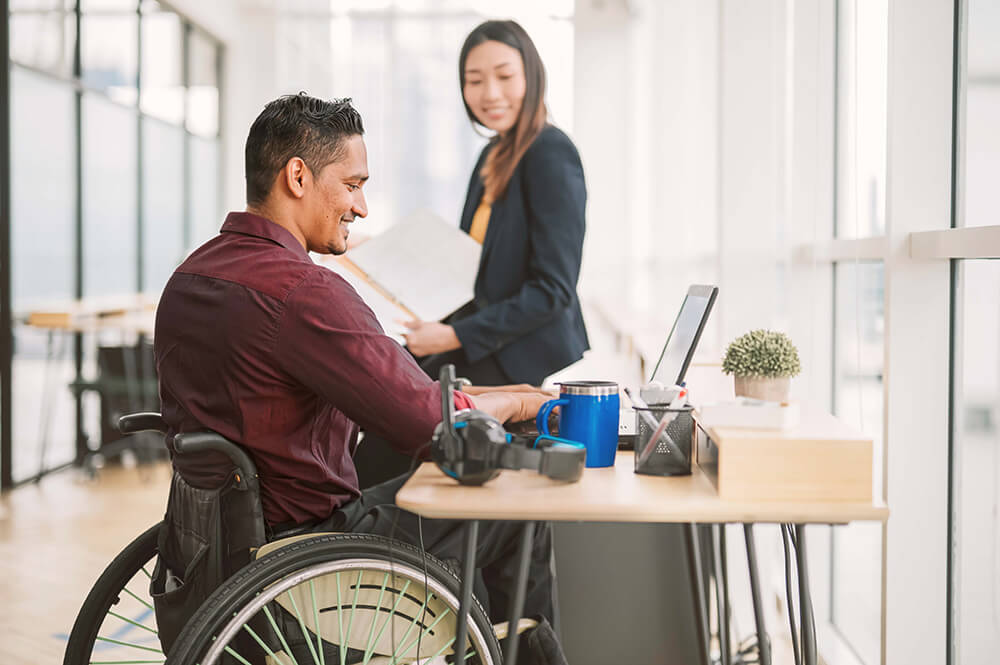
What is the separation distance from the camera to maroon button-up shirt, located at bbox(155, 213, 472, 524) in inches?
54.8

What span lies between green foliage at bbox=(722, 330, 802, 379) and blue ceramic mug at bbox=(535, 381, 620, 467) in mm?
183

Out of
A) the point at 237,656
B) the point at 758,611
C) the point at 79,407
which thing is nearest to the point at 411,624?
the point at 237,656

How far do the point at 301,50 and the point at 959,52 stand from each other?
6334mm

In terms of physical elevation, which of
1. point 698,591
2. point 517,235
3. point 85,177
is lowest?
point 698,591

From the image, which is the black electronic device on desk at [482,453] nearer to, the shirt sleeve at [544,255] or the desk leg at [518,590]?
the desk leg at [518,590]

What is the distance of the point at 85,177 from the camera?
5.60 meters

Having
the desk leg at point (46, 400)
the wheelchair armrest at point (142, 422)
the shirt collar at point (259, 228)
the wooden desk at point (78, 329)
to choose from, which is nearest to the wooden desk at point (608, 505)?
the shirt collar at point (259, 228)

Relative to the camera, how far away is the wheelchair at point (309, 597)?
4.24 feet

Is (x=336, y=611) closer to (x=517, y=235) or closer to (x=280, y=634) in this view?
(x=280, y=634)

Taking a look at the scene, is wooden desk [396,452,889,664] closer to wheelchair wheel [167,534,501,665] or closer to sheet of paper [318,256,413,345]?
wheelchair wheel [167,534,501,665]

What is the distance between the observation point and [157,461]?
5.44 metres

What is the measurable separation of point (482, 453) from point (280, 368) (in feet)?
1.16

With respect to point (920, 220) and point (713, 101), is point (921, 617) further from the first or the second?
point (713, 101)

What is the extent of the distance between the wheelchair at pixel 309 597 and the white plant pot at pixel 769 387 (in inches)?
19.6
